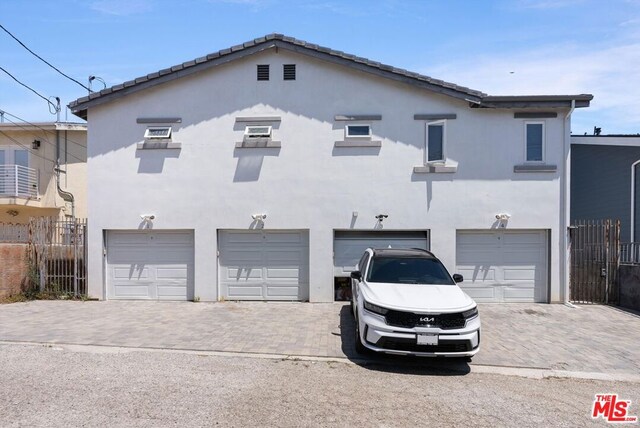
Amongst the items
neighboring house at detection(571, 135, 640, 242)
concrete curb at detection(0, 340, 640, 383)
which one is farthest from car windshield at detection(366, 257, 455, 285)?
neighboring house at detection(571, 135, 640, 242)

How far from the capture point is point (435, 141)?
1192 centimetres

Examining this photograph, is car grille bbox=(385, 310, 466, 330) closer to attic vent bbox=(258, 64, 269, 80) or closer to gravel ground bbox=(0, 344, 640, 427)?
gravel ground bbox=(0, 344, 640, 427)

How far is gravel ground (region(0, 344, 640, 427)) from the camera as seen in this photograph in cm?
462

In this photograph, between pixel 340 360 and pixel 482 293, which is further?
pixel 482 293

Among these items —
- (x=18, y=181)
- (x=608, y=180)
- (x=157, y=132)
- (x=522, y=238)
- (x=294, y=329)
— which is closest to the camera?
(x=294, y=329)

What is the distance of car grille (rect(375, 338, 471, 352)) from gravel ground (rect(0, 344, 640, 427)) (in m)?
0.35

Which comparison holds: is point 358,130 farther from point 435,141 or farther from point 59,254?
point 59,254

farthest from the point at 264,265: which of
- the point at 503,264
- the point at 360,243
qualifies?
the point at 503,264

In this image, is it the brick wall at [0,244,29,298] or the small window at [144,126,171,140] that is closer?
the brick wall at [0,244,29,298]

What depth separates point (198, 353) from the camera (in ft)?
23.6

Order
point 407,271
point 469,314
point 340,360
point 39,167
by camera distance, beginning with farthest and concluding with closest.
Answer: point 39,167, point 407,271, point 340,360, point 469,314

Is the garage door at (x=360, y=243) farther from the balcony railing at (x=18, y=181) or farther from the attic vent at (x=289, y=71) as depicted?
the balcony railing at (x=18, y=181)

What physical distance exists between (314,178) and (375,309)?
18.9 ft

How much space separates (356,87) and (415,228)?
4085 millimetres
